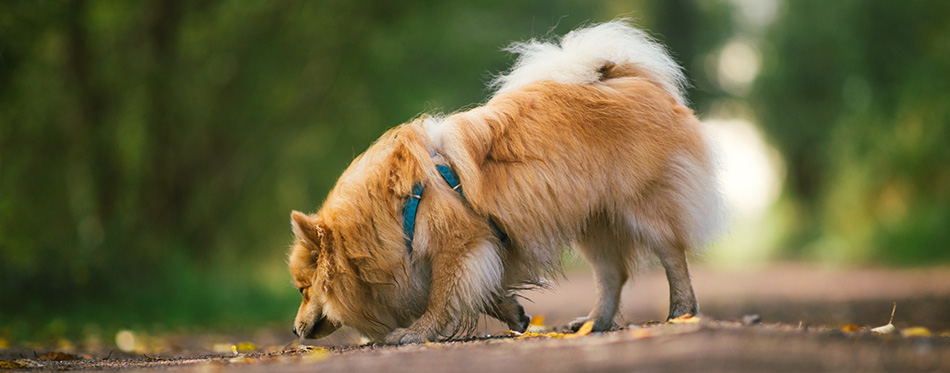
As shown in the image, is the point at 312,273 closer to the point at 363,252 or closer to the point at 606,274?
the point at 363,252

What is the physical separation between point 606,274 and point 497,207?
1.18m

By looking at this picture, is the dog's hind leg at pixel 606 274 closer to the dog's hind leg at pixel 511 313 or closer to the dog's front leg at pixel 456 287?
the dog's hind leg at pixel 511 313

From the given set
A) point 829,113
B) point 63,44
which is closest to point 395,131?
point 63,44

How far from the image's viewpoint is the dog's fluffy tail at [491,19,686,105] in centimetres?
548

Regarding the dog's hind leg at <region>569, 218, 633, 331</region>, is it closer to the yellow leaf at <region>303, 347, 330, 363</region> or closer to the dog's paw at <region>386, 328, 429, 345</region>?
the dog's paw at <region>386, 328, 429, 345</region>

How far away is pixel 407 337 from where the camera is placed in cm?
488

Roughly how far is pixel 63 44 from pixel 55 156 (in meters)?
1.81

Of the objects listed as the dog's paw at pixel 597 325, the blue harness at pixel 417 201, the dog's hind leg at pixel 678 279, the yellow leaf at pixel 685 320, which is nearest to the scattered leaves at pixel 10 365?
the blue harness at pixel 417 201

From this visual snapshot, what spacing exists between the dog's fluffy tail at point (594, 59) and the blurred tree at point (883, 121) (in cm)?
1074

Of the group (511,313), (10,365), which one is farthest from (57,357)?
(511,313)

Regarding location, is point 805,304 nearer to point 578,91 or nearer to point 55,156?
point 578,91

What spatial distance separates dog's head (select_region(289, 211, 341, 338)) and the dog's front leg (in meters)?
0.49

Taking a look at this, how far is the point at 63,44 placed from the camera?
1094 cm

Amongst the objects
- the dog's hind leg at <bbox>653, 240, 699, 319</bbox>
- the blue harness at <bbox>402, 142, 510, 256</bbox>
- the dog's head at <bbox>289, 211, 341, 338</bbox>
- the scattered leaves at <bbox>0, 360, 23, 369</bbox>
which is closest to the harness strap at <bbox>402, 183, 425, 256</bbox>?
the blue harness at <bbox>402, 142, 510, 256</bbox>
